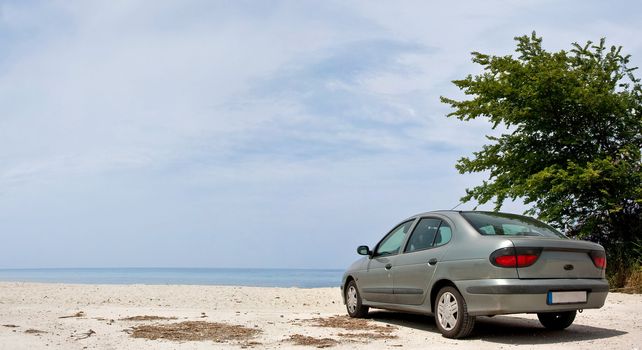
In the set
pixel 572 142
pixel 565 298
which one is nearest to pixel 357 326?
pixel 565 298

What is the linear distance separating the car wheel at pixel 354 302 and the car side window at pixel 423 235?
63.6 inches

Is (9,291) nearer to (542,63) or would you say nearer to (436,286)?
(436,286)

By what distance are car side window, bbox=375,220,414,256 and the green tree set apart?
8.56 m

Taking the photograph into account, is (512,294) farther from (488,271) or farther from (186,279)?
(186,279)

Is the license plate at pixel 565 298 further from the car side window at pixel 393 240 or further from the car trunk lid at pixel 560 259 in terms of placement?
the car side window at pixel 393 240

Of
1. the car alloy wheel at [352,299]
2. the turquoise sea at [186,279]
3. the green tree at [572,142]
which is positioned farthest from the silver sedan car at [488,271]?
the turquoise sea at [186,279]

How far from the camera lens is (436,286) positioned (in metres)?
7.96

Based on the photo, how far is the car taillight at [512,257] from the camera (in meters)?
7.09

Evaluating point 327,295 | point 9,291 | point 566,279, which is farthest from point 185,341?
point 9,291

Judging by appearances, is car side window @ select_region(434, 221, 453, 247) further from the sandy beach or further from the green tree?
the green tree

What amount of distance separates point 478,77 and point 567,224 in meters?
5.31

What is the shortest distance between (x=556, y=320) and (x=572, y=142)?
10112 millimetres

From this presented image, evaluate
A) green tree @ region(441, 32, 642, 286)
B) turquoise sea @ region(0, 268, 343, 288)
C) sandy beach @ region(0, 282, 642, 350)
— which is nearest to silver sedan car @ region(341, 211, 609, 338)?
sandy beach @ region(0, 282, 642, 350)

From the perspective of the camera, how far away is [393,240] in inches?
375
